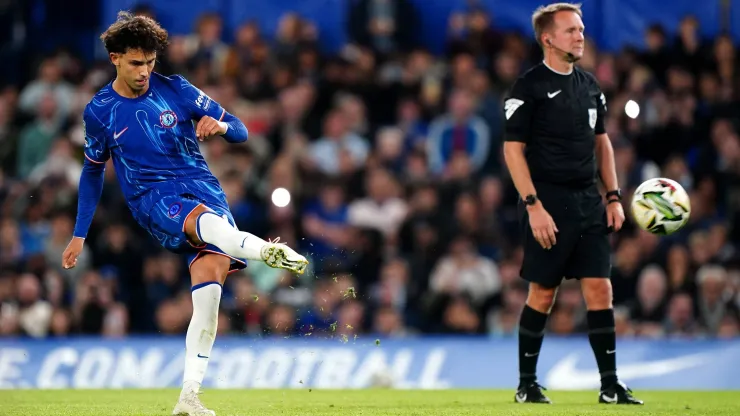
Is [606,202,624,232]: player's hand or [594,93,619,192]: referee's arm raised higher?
[594,93,619,192]: referee's arm

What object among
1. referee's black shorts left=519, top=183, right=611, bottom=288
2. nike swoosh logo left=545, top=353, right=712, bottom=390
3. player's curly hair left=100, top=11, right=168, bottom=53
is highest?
player's curly hair left=100, top=11, right=168, bottom=53

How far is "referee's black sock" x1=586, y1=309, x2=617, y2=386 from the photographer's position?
27.5ft

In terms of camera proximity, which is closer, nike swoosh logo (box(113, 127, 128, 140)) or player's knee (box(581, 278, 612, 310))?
nike swoosh logo (box(113, 127, 128, 140))

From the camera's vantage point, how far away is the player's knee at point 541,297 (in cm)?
865

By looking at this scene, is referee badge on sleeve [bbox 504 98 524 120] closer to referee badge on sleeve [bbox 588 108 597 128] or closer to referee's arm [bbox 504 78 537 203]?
referee's arm [bbox 504 78 537 203]

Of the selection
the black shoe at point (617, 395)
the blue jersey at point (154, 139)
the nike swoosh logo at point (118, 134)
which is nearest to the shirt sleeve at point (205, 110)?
the blue jersey at point (154, 139)

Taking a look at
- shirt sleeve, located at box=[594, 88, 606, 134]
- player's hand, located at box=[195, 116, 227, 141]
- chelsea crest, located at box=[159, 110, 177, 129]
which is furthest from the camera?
shirt sleeve, located at box=[594, 88, 606, 134]

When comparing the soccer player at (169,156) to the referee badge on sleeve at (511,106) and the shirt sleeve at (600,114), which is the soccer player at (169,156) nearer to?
the referee badge on sleeve at (511,106)

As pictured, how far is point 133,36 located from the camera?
7363 millimetres

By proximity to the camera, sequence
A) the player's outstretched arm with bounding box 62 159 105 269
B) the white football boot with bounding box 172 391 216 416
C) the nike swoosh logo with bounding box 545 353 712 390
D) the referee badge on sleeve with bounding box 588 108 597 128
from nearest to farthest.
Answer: the white football boot with bounding box 172 391 216 416, the player's outstretched arm with bounding box 62 159 105 269, the referee badge on sleeve with bounding box 588 108 597 128, the nike swoosh logo with bounding box 545 353 712 390

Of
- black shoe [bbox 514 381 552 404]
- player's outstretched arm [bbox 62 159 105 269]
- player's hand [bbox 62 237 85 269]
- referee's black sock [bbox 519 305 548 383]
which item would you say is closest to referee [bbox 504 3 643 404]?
referee's black sock [bbox 519 305 548 383]

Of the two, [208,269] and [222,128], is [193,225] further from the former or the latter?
[222,128]

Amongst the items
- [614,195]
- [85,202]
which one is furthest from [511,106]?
[85,202]

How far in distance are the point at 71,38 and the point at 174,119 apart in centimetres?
1202
